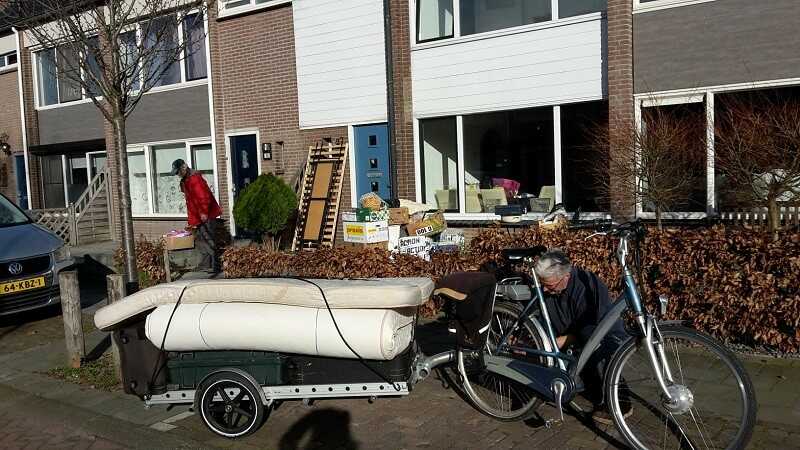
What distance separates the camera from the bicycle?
4105 millimetres

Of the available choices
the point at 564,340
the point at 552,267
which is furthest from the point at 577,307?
the point at 552,267

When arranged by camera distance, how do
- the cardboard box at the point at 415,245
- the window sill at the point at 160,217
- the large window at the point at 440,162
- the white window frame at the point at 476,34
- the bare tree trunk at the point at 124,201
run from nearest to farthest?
the bare tree trunk at the point at 124,201 < the cardboard box at the point at 415,245 < the white window frame at the point at 476,34 < the large window at the point at 440,162 < the window sill at the point at 160,217

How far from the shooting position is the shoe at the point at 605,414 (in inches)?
175

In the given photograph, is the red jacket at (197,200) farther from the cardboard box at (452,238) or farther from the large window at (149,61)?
the cardboard box at (452,238)

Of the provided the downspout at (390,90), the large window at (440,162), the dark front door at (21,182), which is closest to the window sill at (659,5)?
the large window at (440,162)

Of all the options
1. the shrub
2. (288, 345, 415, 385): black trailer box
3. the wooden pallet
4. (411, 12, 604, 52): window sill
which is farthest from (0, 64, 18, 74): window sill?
(288, 345, 415, 385): black trailer box

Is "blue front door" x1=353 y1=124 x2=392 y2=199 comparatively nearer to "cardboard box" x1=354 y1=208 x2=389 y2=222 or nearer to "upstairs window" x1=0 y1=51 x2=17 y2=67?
"cardboard box" x1=354 y1=208 x2=389 y2=222

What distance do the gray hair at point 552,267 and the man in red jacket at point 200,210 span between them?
24.4 feet

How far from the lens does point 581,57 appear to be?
10648 millimetres

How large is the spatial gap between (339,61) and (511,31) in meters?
3.55

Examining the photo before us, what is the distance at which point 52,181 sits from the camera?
20.5m

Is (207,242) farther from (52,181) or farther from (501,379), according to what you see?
(52,181)

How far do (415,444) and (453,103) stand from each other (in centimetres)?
820

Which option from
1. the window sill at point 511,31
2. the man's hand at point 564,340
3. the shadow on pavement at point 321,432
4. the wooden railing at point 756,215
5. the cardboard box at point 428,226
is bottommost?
the shadow on pavement at point 321,432
